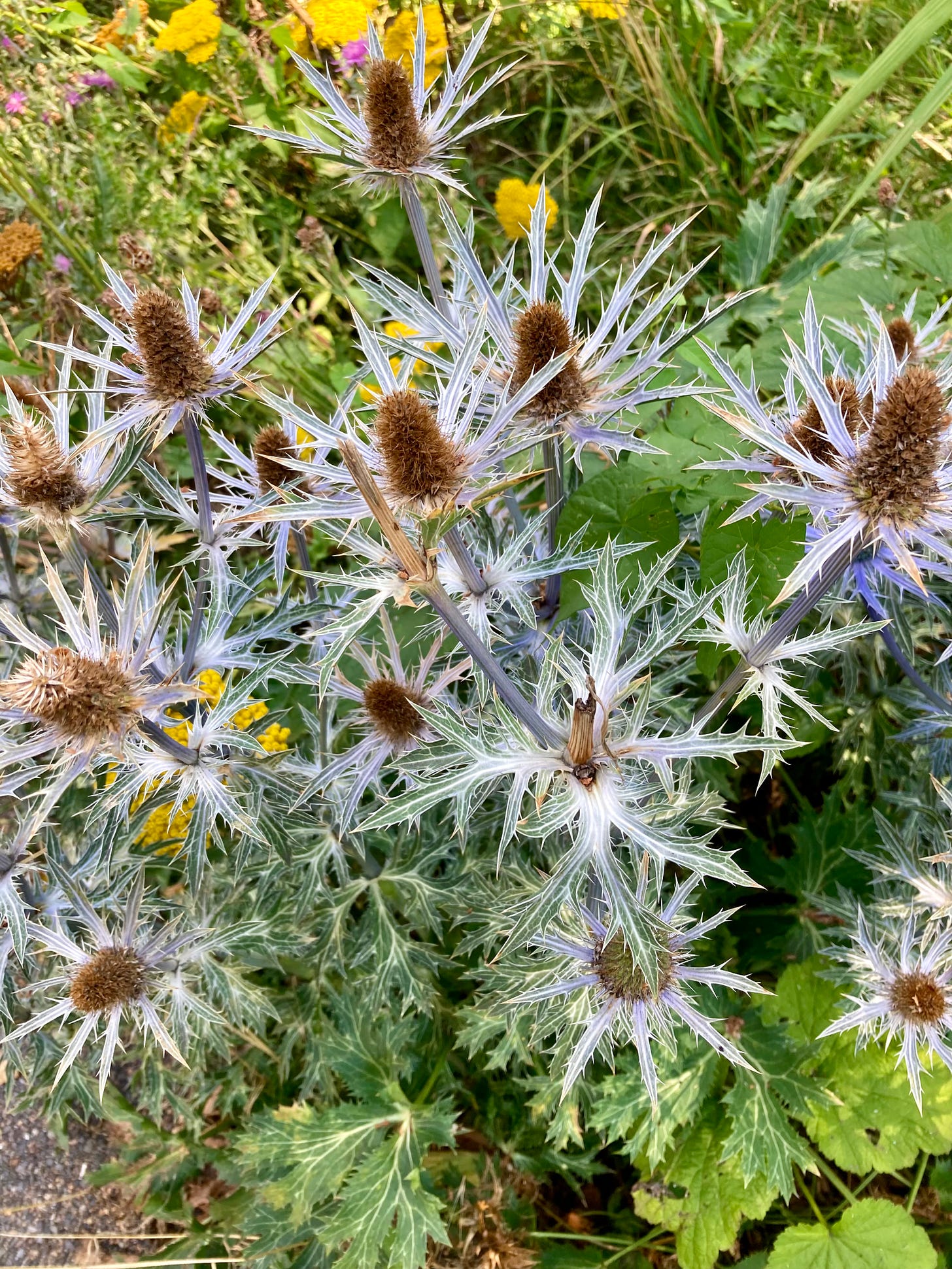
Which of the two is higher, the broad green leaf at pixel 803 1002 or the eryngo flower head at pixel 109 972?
the eryngo flower head at pixel 109 972

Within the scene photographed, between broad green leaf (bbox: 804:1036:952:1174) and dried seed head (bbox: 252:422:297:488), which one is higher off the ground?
dried seed head (bbox: 252:422:297:488)

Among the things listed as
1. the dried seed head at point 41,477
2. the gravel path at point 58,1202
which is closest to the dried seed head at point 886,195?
the dried seed head at point 41,477

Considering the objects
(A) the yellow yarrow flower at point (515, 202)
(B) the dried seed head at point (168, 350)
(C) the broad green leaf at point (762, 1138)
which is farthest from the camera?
(A) the yellow yarrow flower at point (515, 202)

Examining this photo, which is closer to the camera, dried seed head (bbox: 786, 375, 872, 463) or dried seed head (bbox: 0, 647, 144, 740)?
dried seed head (bbox: 0, 647, 144, 740)

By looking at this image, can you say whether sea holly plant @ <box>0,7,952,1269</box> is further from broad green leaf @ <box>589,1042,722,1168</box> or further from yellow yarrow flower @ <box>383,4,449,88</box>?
yellow yarrow flower @ <box>383,4,449,88</box>

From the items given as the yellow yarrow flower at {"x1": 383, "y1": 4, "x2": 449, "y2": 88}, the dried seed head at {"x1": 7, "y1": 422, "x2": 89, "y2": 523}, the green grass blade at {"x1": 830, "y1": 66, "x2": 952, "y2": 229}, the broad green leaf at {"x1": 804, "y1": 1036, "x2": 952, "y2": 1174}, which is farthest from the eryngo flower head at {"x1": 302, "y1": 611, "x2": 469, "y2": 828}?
the yellow yarrow flower at {"x1": 383, "y1": 4, "x2": 449, "y2": 88}

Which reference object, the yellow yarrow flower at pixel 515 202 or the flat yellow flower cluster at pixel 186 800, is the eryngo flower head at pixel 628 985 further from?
the yellow yarrow flower at pixel 515 202

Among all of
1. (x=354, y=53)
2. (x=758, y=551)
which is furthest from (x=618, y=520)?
(x=354, y=53)
